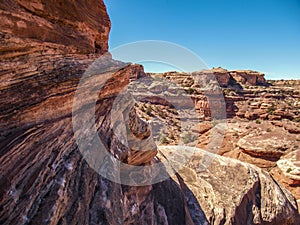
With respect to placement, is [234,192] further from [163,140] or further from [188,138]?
[188,138]

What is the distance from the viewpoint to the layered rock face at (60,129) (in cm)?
285

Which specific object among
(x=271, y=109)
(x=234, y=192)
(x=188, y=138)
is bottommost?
(x=188, y=138)

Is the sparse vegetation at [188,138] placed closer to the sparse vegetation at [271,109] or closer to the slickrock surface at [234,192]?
the slickrock surface at [234,192]

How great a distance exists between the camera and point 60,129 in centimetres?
364

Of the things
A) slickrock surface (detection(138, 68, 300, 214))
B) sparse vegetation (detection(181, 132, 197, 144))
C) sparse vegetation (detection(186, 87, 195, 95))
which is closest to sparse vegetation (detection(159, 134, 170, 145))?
slickrock surface (detection(138, 68, 300, 214))

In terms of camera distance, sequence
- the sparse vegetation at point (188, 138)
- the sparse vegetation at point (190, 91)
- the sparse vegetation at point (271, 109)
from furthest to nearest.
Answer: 1. the sparse vegetation at point (190, 91)
2. the sparse vegetation at point (271, 109)
3. the sparse vegetation at point (188, 138)

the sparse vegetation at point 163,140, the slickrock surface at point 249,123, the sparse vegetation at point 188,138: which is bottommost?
the sparse vegetation at point 188,138

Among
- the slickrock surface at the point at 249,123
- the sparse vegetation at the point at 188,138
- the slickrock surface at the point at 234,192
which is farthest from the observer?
the sparse vegetation at the point at 188,138

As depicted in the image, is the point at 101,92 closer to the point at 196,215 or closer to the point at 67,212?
the point at 67,212

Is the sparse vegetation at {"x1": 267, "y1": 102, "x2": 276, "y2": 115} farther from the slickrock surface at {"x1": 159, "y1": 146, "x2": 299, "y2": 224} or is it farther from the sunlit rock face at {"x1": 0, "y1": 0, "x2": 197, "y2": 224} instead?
the sunlit rock face at {"x1": 0, "y1": 0, "x2": 197, "y2": 224}

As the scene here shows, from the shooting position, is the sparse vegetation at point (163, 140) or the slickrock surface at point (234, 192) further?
the sparse vegetation at point (163, 140)

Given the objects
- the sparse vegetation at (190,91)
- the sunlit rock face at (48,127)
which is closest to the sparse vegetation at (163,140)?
the sunlit rock face at (48,127)

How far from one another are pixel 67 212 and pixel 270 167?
16.1 m

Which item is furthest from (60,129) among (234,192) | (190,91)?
(190,91)
